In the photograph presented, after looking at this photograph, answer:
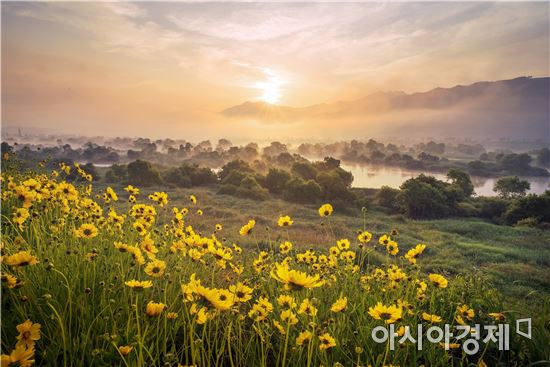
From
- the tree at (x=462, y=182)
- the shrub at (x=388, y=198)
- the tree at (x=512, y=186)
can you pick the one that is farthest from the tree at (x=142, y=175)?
the tree at (x=512, y=186)

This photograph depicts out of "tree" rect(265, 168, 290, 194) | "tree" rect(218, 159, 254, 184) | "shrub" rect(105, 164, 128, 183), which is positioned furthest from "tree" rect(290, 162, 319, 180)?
"shrub" rect(105, 164, 128, 183)

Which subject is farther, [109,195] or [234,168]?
[234,168]

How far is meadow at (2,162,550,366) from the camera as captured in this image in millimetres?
2602

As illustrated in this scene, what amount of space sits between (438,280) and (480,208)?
1570 inches

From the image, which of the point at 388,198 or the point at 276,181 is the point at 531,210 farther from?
the point at 276,181

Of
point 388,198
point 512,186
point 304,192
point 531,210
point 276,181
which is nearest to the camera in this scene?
point 531,210

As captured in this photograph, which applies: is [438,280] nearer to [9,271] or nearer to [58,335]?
[58,335]

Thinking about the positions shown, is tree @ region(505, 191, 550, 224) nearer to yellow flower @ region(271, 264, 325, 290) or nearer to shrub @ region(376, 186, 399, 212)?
shrub @ region(376, 186, 399, 212)

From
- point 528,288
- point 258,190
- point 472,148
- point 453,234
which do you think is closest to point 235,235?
point 528,288

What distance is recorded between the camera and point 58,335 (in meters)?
2.75

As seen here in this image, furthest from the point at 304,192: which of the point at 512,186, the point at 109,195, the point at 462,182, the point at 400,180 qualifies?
the point at 400,180

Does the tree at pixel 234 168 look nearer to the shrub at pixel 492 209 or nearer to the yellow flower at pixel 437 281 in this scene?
the shrub at pixel 492 209

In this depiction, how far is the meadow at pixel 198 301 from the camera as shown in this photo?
8.54 ft

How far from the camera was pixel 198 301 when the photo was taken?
2701 millimetres
